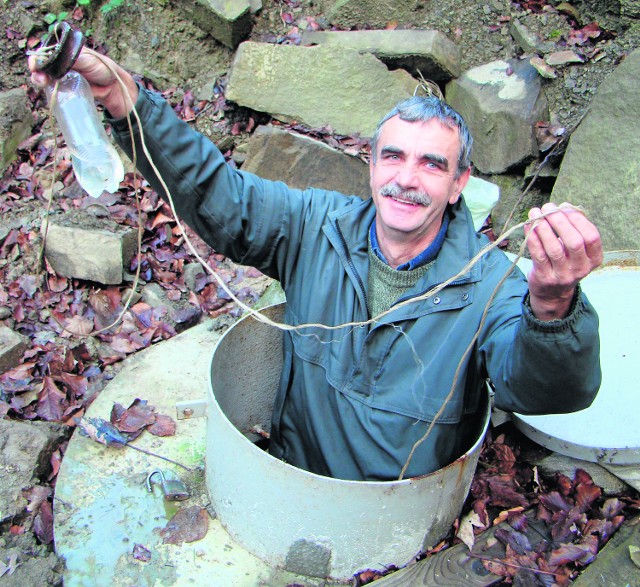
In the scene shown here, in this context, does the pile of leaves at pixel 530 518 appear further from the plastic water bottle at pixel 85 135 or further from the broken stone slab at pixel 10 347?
the broken stone slab at pixel 10 347

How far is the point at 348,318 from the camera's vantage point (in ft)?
8.18

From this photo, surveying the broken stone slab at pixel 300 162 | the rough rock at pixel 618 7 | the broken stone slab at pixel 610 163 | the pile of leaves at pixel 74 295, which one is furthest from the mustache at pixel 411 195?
the rough rock at pixel 618 7

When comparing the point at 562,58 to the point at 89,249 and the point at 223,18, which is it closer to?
the point at 223,18

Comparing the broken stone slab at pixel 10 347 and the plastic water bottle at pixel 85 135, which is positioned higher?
the plastic water bottle at pixel 85 135

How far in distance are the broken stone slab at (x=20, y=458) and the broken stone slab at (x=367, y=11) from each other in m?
4.07

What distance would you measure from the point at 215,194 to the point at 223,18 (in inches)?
131

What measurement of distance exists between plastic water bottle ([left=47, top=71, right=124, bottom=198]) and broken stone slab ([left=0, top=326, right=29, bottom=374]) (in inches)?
64.1

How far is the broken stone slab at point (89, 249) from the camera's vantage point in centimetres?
419

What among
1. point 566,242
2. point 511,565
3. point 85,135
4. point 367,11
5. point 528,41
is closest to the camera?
point 566,242

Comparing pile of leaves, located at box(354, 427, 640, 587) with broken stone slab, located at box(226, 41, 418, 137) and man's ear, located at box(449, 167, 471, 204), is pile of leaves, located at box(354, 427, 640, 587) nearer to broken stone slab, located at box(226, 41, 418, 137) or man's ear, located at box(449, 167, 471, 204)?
man's ear, located at box(449, 167, 471, 204)

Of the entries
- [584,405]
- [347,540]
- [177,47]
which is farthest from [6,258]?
[584,405]

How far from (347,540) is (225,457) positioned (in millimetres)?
482

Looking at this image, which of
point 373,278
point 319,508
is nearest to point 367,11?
point 373,278

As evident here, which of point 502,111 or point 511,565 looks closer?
point 511,565
